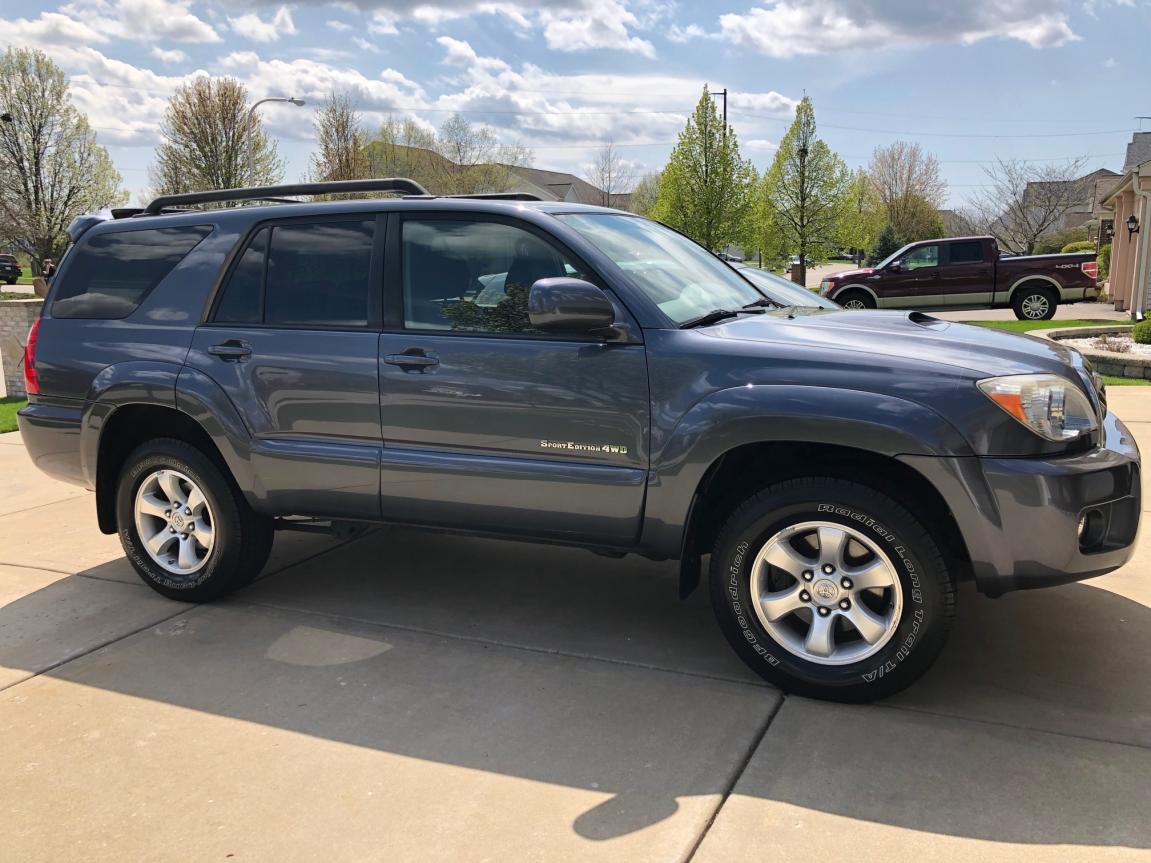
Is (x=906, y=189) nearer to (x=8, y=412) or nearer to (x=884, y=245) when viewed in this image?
(x=884, y=245)

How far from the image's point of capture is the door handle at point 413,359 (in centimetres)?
388

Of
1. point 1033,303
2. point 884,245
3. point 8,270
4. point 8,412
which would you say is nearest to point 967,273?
point 1033,303

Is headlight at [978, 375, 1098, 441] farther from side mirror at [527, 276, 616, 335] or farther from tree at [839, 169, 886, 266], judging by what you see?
tree at [839, 169, 886, 266]

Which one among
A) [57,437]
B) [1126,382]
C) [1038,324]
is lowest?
[1126,382]

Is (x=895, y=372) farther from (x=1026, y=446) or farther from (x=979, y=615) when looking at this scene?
(x=979, y=615)

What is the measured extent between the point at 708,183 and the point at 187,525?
111 feet

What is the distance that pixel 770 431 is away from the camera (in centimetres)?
331

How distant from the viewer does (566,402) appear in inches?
143

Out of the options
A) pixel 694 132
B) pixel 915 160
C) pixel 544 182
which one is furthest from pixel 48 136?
pixel 915 160

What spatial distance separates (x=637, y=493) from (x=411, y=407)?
1.02m

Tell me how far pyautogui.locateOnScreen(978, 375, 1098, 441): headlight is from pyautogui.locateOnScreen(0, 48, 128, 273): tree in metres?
43.5

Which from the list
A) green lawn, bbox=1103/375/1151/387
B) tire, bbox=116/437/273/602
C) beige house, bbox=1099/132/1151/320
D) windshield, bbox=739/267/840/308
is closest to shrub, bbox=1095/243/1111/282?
beige house, bbox=1099/132/1151/320

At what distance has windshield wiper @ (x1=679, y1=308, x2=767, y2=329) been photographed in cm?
368

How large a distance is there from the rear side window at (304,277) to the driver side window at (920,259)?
18645 millimetres
